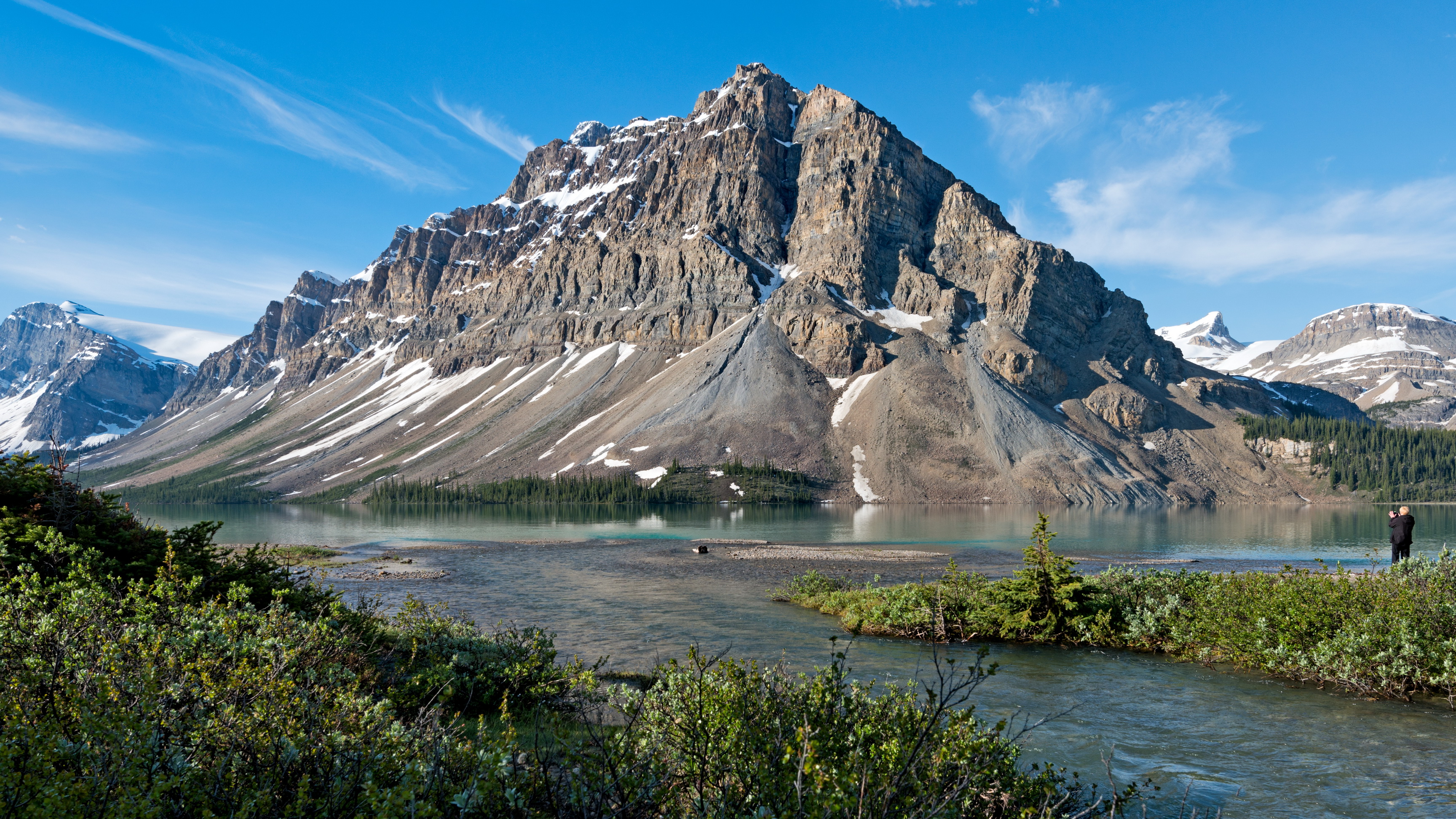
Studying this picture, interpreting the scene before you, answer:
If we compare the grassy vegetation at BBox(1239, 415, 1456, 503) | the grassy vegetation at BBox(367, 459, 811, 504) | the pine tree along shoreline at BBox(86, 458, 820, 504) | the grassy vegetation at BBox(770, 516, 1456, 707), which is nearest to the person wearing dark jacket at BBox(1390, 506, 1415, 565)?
the grassy vegetation at BBox(770, 516, 1456, 707)

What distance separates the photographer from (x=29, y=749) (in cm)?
505

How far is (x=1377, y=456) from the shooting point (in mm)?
155250

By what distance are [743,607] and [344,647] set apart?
20.1m

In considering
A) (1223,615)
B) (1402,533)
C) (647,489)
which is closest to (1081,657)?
(1223,615)

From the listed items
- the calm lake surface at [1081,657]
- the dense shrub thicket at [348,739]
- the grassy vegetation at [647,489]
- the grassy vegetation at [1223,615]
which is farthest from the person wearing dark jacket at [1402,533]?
the grassy vegetation at [647,489]

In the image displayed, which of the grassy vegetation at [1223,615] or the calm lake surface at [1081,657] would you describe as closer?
the calm lake surface at [1081,657]

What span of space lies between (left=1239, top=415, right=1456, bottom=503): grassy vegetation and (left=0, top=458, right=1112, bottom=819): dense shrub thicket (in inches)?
6984

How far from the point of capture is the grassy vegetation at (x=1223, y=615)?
16609 millimetres

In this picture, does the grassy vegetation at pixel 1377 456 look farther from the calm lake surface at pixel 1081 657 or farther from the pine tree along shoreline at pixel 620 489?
the pine tree along shoreline at pixel 620 489

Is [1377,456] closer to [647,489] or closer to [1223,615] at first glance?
[647,489]

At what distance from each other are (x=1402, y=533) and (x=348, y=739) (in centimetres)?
3214

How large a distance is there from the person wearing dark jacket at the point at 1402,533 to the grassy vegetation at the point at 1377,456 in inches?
5881

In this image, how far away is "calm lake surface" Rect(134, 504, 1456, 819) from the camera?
12.6 m

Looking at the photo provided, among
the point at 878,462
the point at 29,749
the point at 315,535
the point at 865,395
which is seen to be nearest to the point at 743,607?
the point at 29,749
